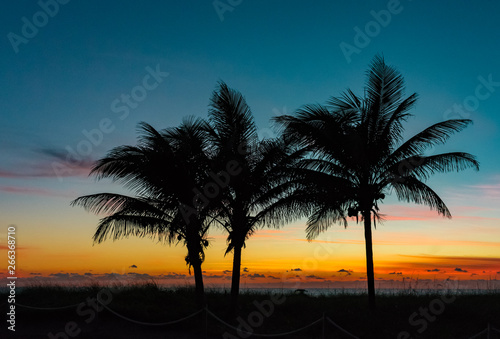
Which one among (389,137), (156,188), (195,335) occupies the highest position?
(389,137)

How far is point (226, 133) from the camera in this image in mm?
19016

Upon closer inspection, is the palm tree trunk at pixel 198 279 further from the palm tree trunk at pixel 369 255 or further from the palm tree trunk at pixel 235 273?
the palm tree trunk at pixel 369 255

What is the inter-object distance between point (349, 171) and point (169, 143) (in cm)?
686

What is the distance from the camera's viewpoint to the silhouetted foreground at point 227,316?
16.8m

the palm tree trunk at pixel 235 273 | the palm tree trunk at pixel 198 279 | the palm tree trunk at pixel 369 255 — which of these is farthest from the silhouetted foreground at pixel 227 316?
the palm tree trunk at pixel 369 255

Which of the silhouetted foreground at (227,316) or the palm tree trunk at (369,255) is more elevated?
the palm tree trunk at (369,255)

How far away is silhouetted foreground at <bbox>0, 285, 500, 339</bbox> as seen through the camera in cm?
1678

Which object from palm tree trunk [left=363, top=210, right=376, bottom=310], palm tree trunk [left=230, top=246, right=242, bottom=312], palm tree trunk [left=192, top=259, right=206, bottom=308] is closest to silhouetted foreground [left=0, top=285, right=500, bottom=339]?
palm tree trunk [left=192, top=259, right=206, bottom=308]

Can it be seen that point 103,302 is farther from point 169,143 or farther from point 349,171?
point 349,171

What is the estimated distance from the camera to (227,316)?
18.8m

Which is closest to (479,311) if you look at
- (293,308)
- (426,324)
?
(426,324)

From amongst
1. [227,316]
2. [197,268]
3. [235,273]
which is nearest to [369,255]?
[235,273]

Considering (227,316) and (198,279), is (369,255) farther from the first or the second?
(198,279)

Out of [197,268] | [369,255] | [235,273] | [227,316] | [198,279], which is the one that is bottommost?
[227,316]
